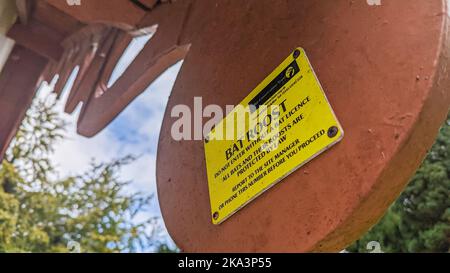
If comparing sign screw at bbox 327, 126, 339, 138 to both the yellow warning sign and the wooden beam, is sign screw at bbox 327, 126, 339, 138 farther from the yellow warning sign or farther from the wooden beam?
the wooden beam

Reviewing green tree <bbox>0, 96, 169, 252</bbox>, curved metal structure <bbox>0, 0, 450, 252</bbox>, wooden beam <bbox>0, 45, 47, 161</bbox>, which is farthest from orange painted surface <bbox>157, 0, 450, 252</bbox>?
green tree <bbox>0, 96, 169, 252</bbox>

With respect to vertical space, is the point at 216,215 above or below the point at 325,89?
below

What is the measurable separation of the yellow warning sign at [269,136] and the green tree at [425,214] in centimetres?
Answer: 227

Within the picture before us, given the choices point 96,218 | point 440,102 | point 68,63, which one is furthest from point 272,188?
point 96,218

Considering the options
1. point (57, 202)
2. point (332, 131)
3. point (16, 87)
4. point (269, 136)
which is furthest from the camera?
point (57, 202)

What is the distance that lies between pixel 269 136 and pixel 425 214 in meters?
2.45

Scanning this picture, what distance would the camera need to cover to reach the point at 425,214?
3010 millimetres

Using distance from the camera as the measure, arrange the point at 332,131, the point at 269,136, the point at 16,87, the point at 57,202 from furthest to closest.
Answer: the point at 57,202
the point at 16,87
the point at 269,136
the point at 332,131

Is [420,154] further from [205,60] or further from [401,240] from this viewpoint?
[401,240]

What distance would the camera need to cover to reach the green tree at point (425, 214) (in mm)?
2871

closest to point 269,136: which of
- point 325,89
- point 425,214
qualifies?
point 325,89

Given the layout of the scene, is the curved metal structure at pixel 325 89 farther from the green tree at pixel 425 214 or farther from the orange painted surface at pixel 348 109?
the green tree at pixel 425 214

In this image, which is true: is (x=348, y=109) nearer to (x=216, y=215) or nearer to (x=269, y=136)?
(x=269, y=136)

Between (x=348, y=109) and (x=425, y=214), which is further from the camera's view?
(x=425, y=214)
